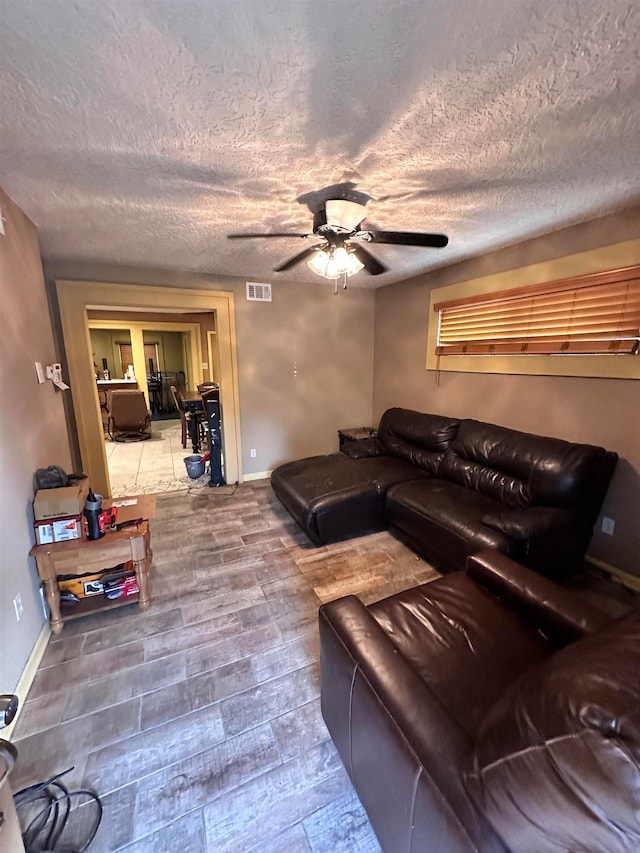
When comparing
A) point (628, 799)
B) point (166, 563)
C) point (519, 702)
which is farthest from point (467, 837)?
point (166, 563)

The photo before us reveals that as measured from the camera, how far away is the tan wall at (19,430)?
1.55 m

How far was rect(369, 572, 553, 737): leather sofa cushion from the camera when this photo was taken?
113cm

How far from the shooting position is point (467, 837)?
2.27ft

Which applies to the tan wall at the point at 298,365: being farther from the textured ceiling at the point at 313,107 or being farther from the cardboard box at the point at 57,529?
the cardboard box at the point at 57,529

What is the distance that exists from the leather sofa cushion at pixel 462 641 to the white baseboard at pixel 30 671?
1.58 metres

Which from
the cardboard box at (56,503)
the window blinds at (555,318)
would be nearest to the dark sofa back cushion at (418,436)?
the window blinds at (555,318)

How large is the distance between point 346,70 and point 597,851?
A: 186 centimetres

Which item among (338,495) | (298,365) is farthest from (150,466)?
(338,495)

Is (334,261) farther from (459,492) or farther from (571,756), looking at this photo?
(571,756)

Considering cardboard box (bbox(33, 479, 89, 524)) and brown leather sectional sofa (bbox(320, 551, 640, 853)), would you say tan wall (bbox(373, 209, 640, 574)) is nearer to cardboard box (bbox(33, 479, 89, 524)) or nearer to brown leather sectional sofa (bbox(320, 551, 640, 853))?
brown leather sectional sofa (bbox(320, 551, 640, 853))

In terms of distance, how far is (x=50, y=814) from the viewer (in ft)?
3.88

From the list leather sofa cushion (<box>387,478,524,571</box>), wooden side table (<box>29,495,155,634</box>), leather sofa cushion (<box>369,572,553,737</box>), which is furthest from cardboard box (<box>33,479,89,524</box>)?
leather sofa cushion (<box>387,478,524,571</box>)

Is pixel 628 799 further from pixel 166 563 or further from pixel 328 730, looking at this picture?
pixel 166 563

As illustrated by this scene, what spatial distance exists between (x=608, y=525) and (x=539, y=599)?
1.54 m
